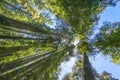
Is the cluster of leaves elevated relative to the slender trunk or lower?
elevated

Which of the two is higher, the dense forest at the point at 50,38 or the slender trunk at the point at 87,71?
the dense forest at the point at 50,38

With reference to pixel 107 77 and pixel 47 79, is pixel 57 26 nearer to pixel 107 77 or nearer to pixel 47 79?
pixel 47 79

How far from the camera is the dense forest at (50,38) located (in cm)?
1354

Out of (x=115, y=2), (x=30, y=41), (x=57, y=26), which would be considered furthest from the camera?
(x=57, y=26)

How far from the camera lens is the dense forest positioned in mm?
13539

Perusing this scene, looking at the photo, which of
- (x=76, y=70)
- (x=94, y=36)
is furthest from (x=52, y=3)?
(x=76, y=70)

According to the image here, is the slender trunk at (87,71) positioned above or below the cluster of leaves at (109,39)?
below

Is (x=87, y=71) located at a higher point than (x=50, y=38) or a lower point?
lower

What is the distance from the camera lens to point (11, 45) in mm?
14133

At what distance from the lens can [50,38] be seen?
48.0 feet

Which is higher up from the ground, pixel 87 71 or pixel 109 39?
pixel 109 39

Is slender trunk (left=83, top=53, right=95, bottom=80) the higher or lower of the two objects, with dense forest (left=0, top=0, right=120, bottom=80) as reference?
lower

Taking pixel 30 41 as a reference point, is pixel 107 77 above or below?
below

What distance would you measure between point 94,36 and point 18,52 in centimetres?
393
